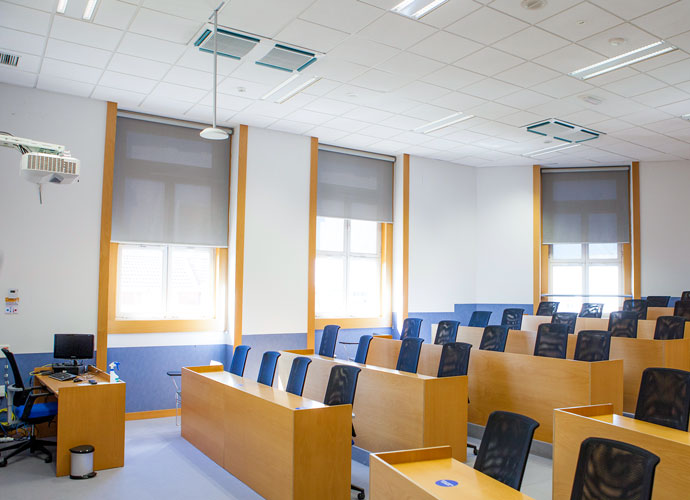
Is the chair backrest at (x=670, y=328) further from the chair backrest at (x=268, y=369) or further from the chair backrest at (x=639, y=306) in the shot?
the chair backrest at (x=268, y=369)

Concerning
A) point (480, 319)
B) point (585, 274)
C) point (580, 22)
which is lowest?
point (480, 319)

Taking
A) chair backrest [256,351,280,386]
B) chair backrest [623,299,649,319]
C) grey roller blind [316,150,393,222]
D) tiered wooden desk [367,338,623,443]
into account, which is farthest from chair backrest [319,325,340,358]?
chair backrest [623,299,649,319]

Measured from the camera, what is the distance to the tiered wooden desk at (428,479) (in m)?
2.50

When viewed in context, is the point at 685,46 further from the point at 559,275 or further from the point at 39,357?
the point at 39,357

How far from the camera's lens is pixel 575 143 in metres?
8.95

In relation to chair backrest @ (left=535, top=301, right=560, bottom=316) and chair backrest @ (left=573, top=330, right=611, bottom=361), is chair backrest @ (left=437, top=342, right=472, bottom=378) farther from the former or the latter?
chair backrest @ (left=535, top=301, right=560, bottom=316)

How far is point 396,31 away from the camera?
507 cm

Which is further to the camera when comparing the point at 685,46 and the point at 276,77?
the point at 276,77

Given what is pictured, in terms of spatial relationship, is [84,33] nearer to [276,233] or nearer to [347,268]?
[276,233]

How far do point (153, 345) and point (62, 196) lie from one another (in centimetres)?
232

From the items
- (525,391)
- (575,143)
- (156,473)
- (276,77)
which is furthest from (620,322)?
(156,473)

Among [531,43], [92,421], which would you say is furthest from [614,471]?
[92,421]

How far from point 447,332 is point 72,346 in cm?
477

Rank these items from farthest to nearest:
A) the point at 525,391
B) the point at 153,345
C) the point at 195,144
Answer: the point at 195,144 → the point at 153,345 → the point at 525,391
